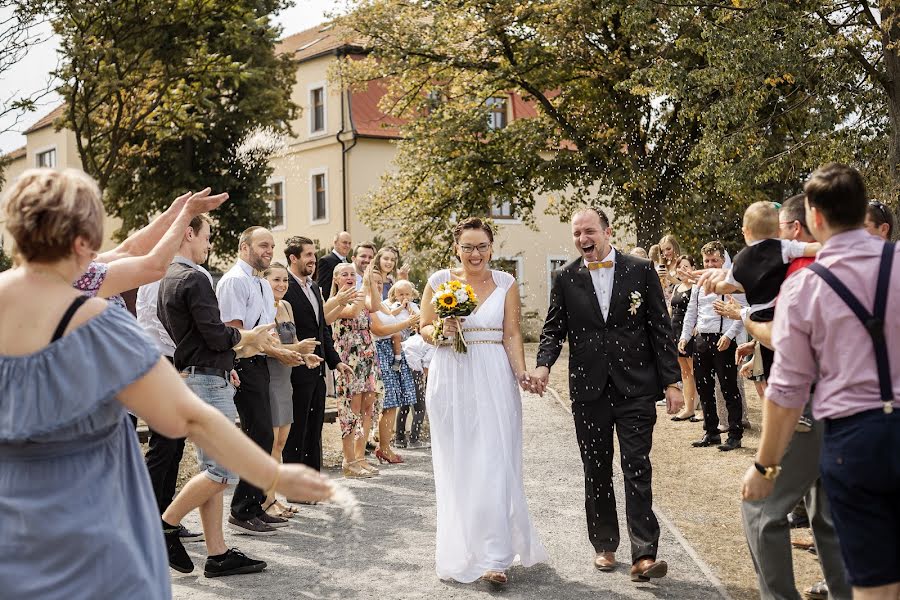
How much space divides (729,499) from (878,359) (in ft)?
20.3

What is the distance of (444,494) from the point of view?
24.3 ft

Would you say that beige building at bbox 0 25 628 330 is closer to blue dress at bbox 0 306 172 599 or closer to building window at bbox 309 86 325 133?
building window at bbox 309 86 325 133

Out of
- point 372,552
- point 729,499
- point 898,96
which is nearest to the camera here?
point 372,552

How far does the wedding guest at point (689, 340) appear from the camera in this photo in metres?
14.7

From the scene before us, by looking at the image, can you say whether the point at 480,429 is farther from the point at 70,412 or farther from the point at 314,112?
the point at 314,112

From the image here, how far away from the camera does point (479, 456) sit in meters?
7.39

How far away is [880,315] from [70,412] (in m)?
2.91

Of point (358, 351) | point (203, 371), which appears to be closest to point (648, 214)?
point (358, 351)

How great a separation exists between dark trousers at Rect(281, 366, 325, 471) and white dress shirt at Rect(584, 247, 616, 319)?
11.6 feet

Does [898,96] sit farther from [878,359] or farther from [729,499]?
[878,359]

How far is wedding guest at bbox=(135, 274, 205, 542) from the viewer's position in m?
7.49

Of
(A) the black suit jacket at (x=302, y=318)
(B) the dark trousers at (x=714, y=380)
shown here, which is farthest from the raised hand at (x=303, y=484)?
(B) the dark trousers at (x=714, y=380)

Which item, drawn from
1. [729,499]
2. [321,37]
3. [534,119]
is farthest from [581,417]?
[321,37]

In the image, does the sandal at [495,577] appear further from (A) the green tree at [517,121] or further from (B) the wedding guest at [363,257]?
(A) the green tree at [517,121]
